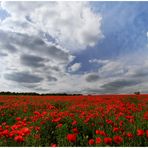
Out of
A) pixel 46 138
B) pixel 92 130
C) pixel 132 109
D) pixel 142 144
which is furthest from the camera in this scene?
pixel 132 109

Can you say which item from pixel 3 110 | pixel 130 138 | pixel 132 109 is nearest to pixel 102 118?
pixel 132 109

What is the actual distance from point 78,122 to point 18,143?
224cm

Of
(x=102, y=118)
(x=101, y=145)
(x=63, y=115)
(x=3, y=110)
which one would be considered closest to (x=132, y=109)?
(x=102, y=118)

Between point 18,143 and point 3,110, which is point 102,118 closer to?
point 18,143

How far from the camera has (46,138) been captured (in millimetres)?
6074

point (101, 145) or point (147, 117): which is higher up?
point (147, 117)

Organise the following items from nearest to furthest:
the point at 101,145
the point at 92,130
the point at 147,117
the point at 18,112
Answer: the point at 101,145, the point at 92,130, the point at 147,117, the point at 18,112

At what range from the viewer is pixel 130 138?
533 centimetres

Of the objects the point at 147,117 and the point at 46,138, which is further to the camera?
the point at 147,117

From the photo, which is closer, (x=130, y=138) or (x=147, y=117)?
(x=130, y=138)

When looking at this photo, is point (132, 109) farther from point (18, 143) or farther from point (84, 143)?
point (18, 143)

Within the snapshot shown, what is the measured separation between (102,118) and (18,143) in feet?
10.8

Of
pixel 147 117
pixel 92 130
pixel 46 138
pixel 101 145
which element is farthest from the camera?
pixel 147 117

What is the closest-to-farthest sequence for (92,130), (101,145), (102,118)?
(101,145), (92,130), (102,118)
